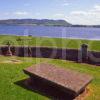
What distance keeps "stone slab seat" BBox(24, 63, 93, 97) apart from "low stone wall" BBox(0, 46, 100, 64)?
28.4ft

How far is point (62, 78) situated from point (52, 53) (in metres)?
11.0

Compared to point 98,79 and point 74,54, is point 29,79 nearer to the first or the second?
point 98,79

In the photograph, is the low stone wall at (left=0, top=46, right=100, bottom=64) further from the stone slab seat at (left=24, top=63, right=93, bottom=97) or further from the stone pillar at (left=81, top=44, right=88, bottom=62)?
the stone slab seat at (left=24, top=63, right=93, bottom=97)

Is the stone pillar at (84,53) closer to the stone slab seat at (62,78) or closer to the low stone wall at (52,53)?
the low stone wall at (52,53)

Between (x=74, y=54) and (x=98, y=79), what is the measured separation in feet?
24.3

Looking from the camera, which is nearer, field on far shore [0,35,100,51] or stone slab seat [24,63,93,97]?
stone slab seat [24,63,93,97]

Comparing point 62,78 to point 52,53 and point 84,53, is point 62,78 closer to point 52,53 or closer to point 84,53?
point 84,53

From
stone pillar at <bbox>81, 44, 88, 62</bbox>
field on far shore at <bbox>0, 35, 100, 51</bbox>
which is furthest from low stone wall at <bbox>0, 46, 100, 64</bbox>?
field on far shore at <bbox>0, 35, 100, 51</bbox>

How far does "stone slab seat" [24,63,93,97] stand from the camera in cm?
1053

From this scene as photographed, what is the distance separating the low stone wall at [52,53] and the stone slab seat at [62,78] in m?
8.66

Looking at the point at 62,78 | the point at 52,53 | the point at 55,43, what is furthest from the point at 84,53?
the point at 62,78

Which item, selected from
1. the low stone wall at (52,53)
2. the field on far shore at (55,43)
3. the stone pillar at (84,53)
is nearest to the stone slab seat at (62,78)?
the stone pillar at (84,53)

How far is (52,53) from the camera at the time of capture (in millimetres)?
22266

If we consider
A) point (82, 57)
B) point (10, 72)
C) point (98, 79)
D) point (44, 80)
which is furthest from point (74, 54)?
point (44, 80)
